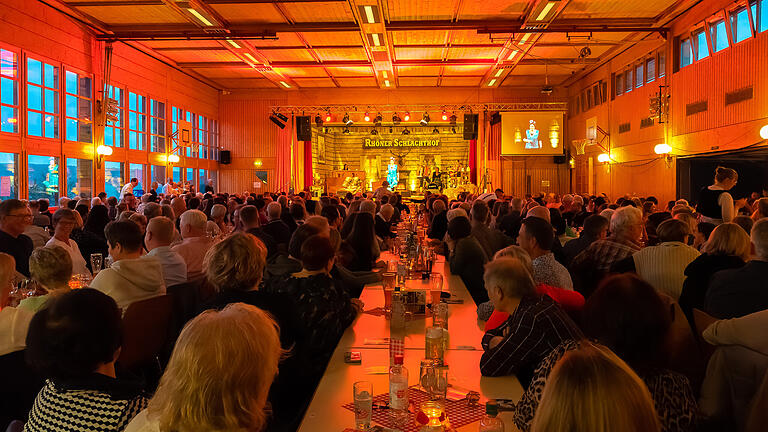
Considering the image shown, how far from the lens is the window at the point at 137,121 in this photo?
1772cm

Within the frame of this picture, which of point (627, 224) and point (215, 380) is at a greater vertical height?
point (627, 224)

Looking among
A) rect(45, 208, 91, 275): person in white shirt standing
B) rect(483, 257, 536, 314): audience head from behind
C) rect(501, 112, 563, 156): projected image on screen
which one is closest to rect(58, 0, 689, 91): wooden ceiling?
rect(501, 112, 563, 156): projected image on screen

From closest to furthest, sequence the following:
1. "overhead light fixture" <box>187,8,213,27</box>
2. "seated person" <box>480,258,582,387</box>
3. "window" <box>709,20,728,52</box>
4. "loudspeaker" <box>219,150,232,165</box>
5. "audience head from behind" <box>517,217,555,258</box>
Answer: "seated person" <box>480,258,582,387</box>, "audience head from behind" <box>517,217,555,258</box>, "window" <box>709,20,728,52</box>, "overhead light fixture" <box>187,8,213,27</box>, "loudspeaker" <box>219,150,232,165</box>

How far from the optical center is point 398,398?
7.22ft

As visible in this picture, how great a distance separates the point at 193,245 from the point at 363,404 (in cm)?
390

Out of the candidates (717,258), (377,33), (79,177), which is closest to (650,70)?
(377,33)

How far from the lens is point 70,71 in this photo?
14.6 m

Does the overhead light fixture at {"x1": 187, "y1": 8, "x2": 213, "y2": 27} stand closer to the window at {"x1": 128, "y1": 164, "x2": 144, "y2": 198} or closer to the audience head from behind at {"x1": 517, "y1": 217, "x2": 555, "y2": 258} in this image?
the window at {"x1": 128, "y1": 164, "x2": 144, "y2": 198}

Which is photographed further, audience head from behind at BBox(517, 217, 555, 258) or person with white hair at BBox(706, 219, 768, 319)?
audience head from behind at BBox(517, 217, 555, 258)

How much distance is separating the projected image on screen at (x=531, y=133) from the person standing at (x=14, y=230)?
18.6 meters

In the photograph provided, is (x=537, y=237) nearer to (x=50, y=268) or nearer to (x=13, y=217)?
(x=50, y=268)

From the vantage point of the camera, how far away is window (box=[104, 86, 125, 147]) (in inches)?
628

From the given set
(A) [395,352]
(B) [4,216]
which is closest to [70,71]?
(B) [4,216]

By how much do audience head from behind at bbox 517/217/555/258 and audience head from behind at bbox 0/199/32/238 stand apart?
466 centimetres
